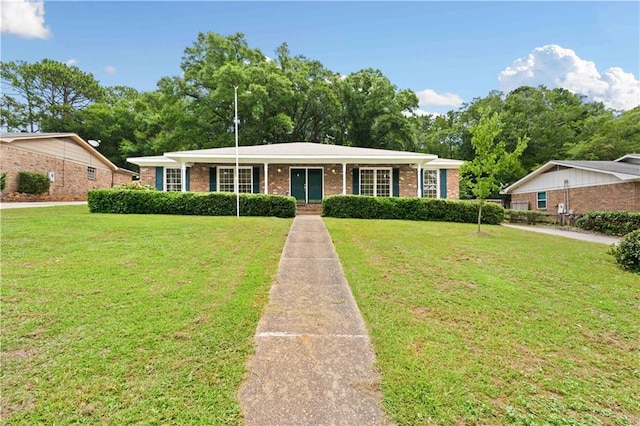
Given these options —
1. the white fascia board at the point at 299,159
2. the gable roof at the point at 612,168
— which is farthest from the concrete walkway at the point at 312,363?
the gable roof at the point at 612,168

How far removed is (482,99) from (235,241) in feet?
119

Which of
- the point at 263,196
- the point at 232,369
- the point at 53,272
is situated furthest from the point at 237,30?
the point at 232,369

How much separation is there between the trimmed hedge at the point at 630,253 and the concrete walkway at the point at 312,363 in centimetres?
588

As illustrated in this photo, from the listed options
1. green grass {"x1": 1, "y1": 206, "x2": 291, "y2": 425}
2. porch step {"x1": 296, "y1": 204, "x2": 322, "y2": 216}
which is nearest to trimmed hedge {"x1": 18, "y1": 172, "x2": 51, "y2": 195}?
green grass {"x1": 1, "y1": 206, "x2": 291, "y2": 425}

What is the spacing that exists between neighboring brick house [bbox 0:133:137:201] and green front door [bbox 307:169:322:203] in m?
15.4

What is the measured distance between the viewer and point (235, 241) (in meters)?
6.86

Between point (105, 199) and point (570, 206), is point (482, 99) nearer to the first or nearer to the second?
point (570, 206)

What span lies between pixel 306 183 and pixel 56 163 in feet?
53.0

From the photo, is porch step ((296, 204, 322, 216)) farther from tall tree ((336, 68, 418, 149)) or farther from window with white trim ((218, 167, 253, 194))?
tall tree ((336, 68, 418, 149))

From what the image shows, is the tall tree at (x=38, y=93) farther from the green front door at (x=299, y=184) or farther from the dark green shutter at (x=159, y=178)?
the green front door at (x=299, y=184)

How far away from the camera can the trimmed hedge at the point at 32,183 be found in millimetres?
16391

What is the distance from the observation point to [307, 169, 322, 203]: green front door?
16297 millimetres

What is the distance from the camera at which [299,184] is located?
16375 mm

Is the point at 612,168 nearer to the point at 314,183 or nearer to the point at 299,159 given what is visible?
the point at 314,183
